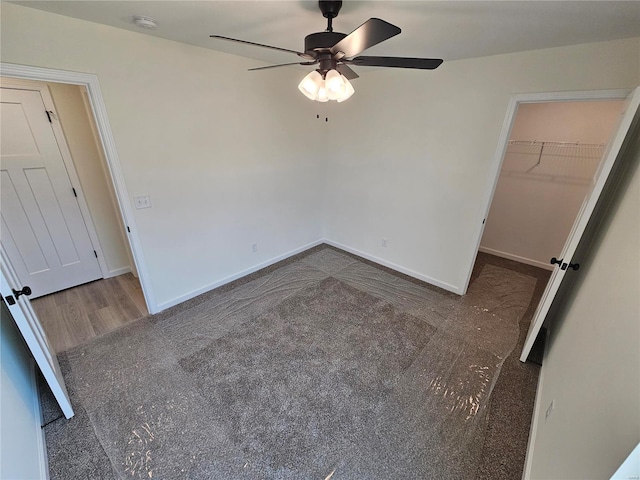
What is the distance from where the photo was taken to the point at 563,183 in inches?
136

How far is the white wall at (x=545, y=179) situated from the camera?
3.21 m

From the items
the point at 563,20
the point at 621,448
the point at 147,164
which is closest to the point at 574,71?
the point at 563,20

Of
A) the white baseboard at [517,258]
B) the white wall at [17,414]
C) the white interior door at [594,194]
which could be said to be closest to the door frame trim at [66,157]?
the white wall at [17,414]

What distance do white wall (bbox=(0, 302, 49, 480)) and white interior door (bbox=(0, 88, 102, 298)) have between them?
1.40 m

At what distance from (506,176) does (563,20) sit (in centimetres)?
270

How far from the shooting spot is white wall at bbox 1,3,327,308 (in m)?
1.83

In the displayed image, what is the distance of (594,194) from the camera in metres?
1.69

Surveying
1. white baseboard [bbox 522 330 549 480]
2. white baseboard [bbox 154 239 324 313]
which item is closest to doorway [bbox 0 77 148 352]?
white baseboard [bbox 154 239 324 313]

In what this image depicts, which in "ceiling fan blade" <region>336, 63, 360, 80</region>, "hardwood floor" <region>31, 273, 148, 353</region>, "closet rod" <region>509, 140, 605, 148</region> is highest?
"ceiling fan blade" <region>336, 63, 360, 80</region>

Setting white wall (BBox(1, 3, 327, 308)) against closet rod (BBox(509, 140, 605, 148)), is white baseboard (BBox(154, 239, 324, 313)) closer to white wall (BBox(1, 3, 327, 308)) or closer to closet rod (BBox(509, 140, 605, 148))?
white wall (BBox(1, 3, 327, 308))

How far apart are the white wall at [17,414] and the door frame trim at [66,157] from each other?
1.54m

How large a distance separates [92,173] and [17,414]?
2.56m

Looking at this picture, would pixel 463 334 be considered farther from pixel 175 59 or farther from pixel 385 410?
pixel 175 59

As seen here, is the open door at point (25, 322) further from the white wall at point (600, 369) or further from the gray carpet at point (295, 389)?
the white wall at point (600, 369)
